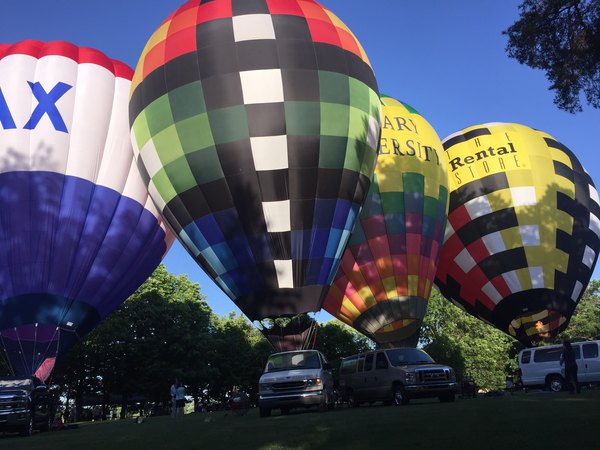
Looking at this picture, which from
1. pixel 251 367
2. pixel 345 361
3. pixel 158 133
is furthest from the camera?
pixel 251 367

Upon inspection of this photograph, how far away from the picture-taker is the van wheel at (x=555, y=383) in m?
21.3

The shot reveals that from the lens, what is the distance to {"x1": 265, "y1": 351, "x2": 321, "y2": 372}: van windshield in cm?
1639

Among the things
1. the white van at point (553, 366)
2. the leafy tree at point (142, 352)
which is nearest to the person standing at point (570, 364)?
the white van at point (553, 366)

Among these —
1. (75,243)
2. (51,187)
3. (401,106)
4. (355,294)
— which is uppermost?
(401,106)

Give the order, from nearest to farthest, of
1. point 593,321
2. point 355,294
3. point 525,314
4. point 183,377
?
point 355,294 → point 525,314 → point 183,377 → point 593,321

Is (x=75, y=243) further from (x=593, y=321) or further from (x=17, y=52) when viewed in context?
(x=593, y=321)

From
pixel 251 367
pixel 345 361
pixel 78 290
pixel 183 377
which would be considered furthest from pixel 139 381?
pixel 345 361

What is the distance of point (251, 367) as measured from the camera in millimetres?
52500

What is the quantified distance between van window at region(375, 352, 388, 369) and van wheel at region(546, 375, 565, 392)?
7.99 m

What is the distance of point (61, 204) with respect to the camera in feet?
69.6

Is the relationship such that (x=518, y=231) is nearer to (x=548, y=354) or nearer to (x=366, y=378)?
(x=548, y=354)

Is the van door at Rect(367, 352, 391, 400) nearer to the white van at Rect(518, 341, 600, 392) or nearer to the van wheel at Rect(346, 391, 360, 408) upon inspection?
the van wheel at Rect(346, 391, 360, 408)

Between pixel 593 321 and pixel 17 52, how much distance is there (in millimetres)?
60295

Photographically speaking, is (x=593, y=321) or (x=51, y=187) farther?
(x=593, y=321)
